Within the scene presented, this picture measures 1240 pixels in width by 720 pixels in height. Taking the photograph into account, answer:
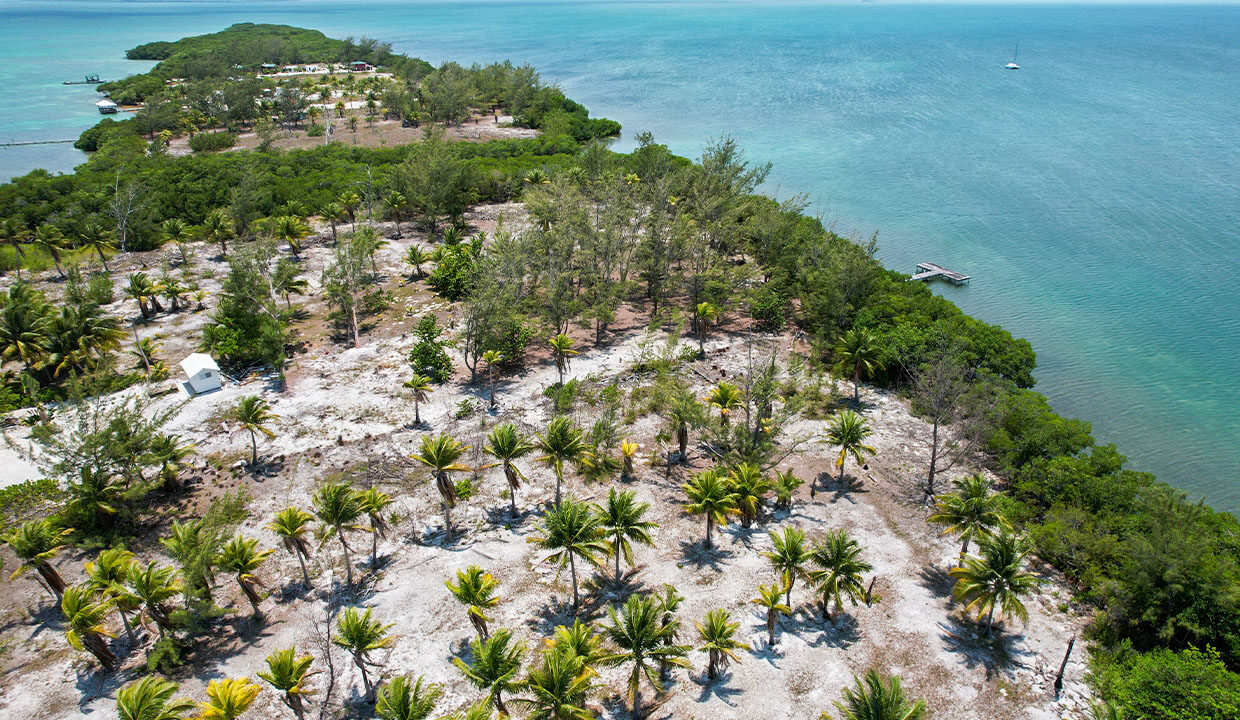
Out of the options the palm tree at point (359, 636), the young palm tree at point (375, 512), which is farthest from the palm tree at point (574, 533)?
the young palm tree at point (375, 512)

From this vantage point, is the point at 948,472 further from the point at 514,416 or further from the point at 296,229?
the point at 296,229

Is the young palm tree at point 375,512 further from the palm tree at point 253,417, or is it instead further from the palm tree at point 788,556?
the palm tree at point 788,556

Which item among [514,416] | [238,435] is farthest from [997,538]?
[238,435]

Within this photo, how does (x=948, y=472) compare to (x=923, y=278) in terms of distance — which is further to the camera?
(x=923, y=278)

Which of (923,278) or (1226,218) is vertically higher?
(1226,218)

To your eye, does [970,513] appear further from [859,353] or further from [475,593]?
[475,593]

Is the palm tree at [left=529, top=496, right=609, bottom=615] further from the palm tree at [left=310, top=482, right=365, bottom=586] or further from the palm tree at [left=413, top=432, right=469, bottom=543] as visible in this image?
the palm tree at [left=310, top=482, right=365, bottom=586]

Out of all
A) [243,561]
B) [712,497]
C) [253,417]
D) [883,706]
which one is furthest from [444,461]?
[883,706]
